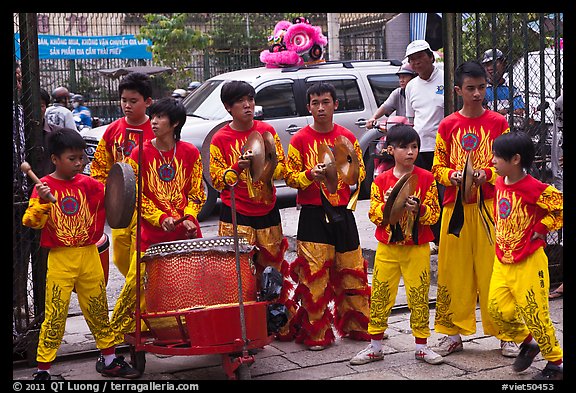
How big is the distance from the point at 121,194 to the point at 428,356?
6.82ft

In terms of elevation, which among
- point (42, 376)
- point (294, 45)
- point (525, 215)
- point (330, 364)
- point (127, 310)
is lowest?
point (330, 364)

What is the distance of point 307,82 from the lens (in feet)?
38.2

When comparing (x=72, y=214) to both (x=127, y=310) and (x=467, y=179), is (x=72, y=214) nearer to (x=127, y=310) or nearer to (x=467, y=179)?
(x=127, y=310)

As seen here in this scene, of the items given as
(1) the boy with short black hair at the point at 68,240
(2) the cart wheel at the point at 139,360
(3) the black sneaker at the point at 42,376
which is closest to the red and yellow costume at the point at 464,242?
(2) the cart wheel at the point at 139,360

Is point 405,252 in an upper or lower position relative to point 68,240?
lower

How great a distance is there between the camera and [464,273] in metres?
5.34

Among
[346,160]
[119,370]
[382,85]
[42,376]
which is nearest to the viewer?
[42,376]

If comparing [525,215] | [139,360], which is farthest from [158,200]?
[525,215]

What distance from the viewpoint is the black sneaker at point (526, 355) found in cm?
477

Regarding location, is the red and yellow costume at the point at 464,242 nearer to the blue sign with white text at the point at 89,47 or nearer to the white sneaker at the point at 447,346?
the white sneaker at the point at 447,346

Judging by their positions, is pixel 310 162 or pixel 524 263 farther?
pixel 310 162

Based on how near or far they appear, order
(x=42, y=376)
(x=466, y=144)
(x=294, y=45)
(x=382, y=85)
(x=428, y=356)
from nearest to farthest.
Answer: (x=42, y=376) → (x=428, y=356) → (x=466, y=144) → (x=294, y=45) → (x=382, y=85)
